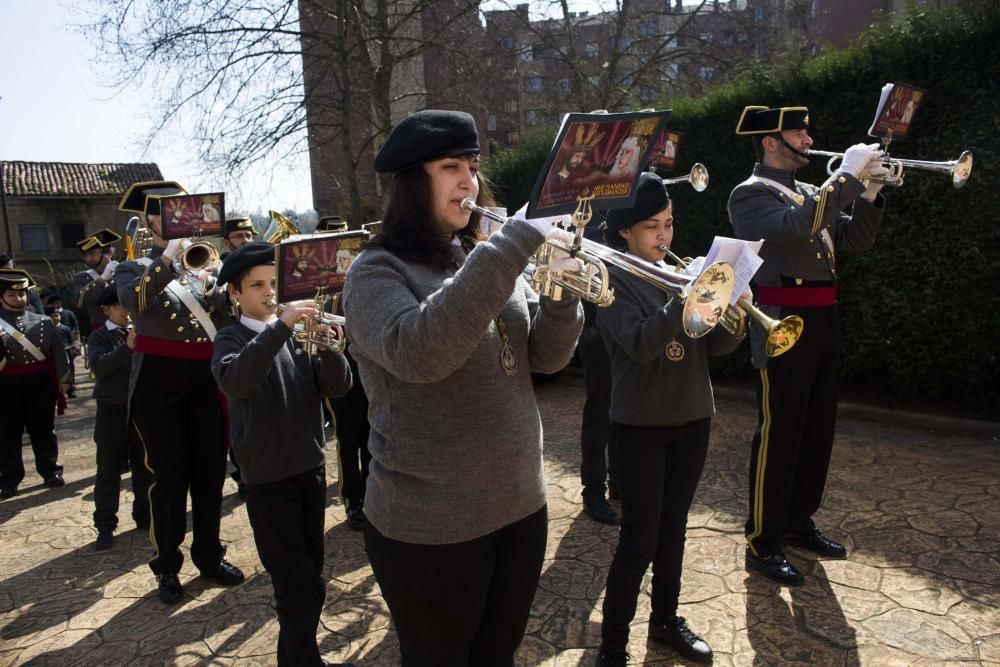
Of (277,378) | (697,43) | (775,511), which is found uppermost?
(697,43)

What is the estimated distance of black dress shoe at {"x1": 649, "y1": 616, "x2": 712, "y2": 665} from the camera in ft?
10.3

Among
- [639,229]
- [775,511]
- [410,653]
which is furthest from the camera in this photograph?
[775,511]

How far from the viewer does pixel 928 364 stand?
621 cm

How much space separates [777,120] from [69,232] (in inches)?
1847

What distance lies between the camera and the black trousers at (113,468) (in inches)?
206

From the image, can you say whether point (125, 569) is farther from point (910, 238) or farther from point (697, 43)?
point (697, 43)

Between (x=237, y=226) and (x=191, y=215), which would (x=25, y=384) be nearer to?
(x=237, y=226)

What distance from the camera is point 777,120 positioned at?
3.99 metres

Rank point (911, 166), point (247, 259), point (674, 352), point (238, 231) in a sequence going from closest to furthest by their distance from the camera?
point (674, 352)
point (247, 259)
point (911, 166)
point (238, 231)

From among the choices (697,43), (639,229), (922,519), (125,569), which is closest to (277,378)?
(639,229)

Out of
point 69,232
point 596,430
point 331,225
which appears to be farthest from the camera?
point 69,232

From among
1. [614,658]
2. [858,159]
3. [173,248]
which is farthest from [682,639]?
[173,248]

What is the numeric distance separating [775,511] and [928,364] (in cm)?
329

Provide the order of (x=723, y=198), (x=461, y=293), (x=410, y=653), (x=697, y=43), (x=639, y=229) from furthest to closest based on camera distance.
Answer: (x=697, y=43) < (x=723, y=198) < (x=639, y=229) < (x=410, y=653) < (x=461, y=293)
